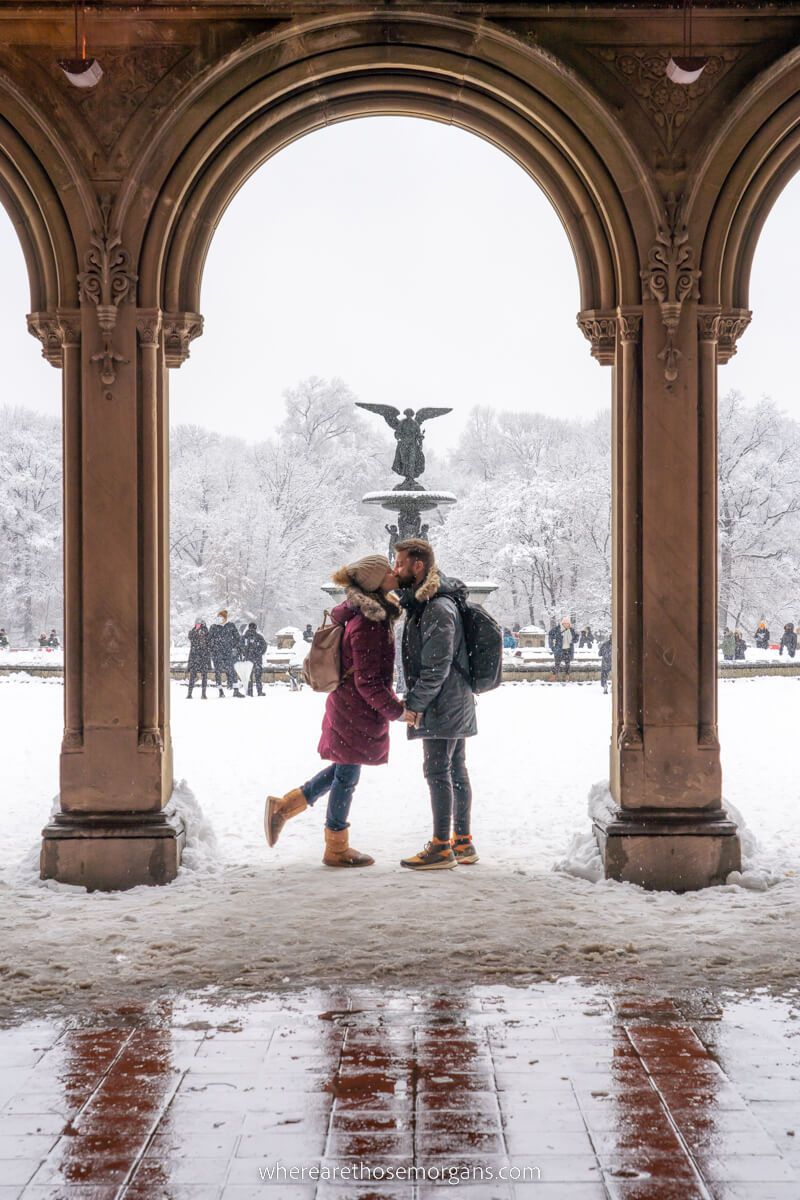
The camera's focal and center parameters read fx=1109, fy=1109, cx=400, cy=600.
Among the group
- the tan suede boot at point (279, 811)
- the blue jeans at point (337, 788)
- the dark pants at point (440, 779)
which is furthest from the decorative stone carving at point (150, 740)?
the dark pants at point (440, 779)

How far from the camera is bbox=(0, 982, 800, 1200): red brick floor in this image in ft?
8.44

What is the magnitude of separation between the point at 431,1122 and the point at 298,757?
7018 mm

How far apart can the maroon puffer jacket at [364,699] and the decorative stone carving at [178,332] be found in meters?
1.51

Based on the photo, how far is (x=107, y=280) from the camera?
5379 mm

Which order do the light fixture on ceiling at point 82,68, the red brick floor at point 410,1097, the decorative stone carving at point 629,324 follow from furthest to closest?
the decorative stone carving at point 629,324, the light fixture on ceiling at point 82,68, the red brick floor at point 410,1097

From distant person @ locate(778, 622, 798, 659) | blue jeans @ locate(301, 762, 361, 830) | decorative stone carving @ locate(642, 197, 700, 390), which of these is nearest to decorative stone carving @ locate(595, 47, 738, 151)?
decorative stone carving @ locate(642, 197, 700, 390)

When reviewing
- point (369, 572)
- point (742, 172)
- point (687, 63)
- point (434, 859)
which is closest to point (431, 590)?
point (369, 572)

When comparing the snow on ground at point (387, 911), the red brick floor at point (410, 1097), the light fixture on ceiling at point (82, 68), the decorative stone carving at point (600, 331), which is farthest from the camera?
the decorative stone carving at point (600, 331)

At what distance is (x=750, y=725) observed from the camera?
12.4 m

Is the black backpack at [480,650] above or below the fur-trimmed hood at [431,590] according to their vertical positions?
below

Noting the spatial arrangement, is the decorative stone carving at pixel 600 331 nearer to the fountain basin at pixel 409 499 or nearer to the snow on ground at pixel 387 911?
the snow on ground at pixel 387 911

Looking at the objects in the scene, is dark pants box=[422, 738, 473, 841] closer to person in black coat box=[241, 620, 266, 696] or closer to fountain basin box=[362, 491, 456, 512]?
fountain basin box=[362, 491, 456, 512]

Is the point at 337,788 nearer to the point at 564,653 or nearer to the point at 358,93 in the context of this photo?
the point at 358,93

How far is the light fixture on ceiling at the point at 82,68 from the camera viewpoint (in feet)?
16.4
